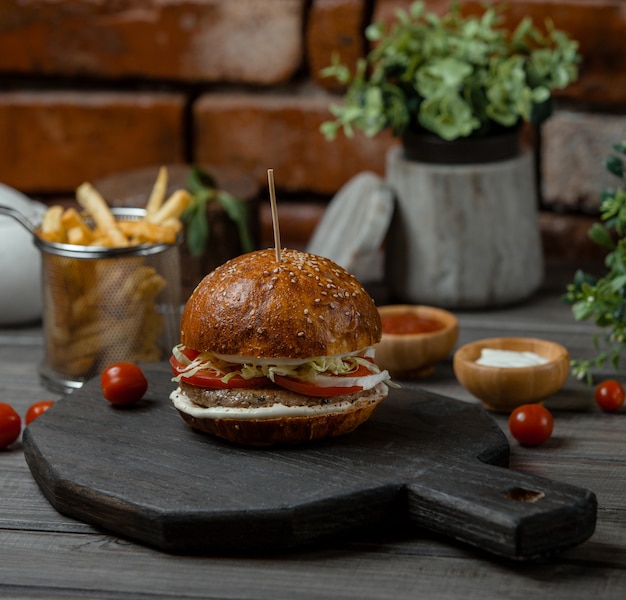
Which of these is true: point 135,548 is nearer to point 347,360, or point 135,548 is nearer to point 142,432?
point 142,432

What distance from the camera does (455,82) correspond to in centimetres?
279

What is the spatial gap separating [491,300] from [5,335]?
1286mm

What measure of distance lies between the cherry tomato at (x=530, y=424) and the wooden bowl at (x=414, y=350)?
0.35 m

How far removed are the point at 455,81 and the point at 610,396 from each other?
0.92 meters

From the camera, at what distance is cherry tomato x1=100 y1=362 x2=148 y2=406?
2.14m

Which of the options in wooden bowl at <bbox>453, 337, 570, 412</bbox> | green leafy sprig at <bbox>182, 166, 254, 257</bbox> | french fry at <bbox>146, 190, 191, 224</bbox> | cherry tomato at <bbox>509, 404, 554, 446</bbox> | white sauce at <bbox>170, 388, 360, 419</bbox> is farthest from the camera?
green leafy sprig at <bbox>182, 166, 254, 257</bbox>

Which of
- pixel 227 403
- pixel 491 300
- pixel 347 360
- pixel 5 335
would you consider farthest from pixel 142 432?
pixel 491 300

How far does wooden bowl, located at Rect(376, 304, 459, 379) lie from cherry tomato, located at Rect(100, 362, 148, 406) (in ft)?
1.82

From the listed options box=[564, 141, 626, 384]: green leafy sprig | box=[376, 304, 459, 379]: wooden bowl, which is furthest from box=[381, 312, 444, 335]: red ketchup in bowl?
box=[564, 141, 626, 384]: green leafy sprig

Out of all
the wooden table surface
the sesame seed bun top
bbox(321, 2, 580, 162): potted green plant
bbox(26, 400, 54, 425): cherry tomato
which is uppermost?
bbox(321, 2, 580, 162): potted green plant

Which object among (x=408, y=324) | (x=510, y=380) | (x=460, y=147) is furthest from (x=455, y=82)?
(x=510, y=380)

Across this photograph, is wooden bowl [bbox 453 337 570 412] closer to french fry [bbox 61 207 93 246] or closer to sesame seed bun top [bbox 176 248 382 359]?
sesame seed bun top [bbox 176 248 382 359]

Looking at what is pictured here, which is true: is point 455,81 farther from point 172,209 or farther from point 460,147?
point 172,209

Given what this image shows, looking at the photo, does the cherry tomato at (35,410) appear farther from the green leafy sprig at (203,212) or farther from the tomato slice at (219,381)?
the green leafy sprig at (203,212)
